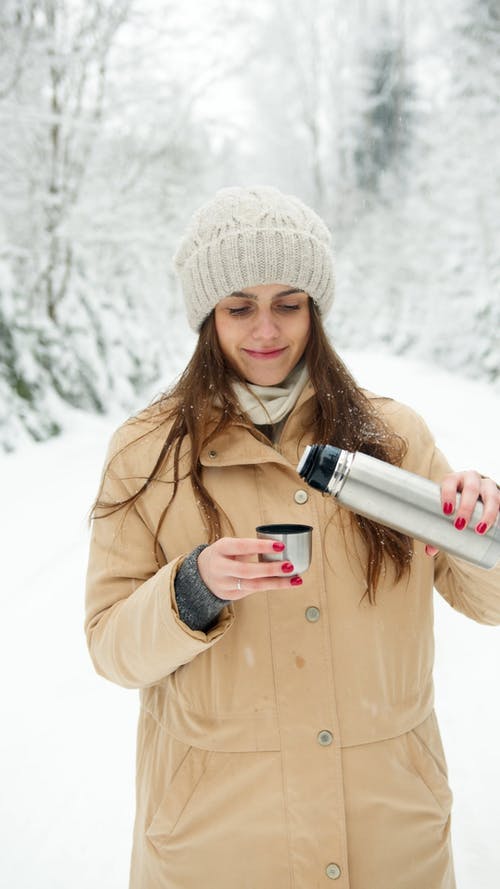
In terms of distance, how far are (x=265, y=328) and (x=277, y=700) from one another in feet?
2.80

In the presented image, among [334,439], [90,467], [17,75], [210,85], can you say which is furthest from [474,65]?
[334,439]

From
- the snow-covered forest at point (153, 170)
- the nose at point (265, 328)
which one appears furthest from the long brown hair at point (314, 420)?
the snow-covered forest at point (153, 170)

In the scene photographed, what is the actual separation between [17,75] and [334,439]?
8465 millimetres

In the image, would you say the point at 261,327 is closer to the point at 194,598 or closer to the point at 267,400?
the point at 267,400

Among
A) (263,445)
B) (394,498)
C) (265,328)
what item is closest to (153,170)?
(265,328)

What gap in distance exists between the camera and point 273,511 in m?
1.51

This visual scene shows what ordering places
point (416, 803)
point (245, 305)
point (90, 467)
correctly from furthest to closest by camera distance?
1. point (90, 467)
2. point (245, 305)
3. point (416, 803)

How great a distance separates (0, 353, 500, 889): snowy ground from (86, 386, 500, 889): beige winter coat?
1.39 metres

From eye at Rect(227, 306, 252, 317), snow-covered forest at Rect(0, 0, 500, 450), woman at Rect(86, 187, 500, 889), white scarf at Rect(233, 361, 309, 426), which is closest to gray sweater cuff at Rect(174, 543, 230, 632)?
woman at Rect(86, 187, 500, 889)

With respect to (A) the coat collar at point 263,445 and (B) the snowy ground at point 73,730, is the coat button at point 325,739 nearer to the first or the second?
(A) the coat collar at point 263,445

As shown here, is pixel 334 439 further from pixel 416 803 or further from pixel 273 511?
pixel 416 803

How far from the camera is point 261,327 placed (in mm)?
1618

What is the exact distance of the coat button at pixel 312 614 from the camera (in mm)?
1414

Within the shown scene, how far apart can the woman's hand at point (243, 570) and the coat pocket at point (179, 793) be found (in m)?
0.46
